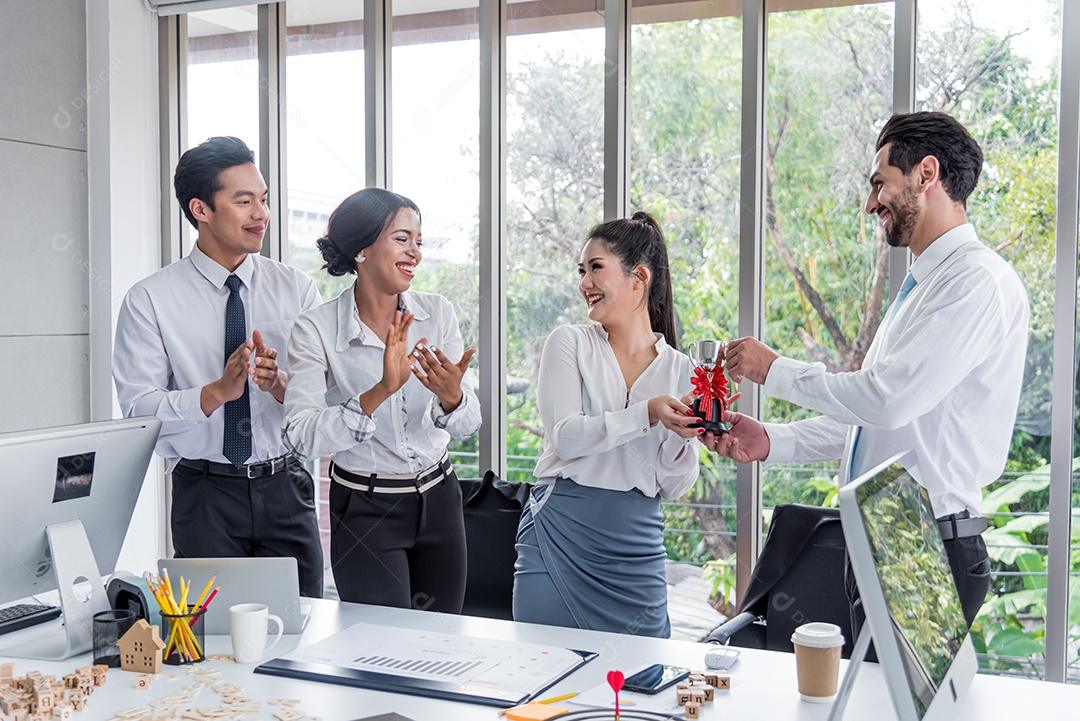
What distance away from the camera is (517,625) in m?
2.11

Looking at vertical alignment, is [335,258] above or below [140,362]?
above

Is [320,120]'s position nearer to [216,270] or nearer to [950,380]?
[216,270]

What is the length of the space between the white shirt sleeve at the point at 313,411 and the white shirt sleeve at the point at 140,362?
37cm

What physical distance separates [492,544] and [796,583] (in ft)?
3.60

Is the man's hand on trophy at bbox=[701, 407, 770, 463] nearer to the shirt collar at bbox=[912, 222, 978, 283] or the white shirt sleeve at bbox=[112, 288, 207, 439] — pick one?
the shirt collar at bbox=[912, 222, 978, 283]

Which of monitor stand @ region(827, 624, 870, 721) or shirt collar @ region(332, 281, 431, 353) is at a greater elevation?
shirt collar @ region(332, 281, 431, 353)

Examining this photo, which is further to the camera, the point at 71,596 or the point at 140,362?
the point at 140,362

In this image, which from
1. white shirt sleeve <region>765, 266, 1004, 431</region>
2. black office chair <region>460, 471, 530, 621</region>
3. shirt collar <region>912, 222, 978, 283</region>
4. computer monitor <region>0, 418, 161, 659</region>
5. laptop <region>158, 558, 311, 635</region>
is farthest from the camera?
black office chair <region>460, 471, 530, 621</region>

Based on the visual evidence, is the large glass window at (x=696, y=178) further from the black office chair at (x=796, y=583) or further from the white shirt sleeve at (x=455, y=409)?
the white shirt sleeve at (x=455, y=409)

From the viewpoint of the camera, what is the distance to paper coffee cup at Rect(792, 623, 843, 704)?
1657 mm

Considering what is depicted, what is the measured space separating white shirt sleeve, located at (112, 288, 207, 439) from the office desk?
2.99ft

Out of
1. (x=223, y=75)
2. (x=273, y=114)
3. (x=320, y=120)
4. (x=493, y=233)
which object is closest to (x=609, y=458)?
(x=493, y=233)

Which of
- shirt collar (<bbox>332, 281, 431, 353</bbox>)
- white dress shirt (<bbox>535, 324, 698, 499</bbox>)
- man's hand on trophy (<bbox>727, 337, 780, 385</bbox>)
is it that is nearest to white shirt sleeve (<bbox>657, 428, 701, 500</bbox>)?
white dress shirt (<bbox>535, 324, 698, 499</bbox>)

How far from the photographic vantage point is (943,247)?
231 centimetres
